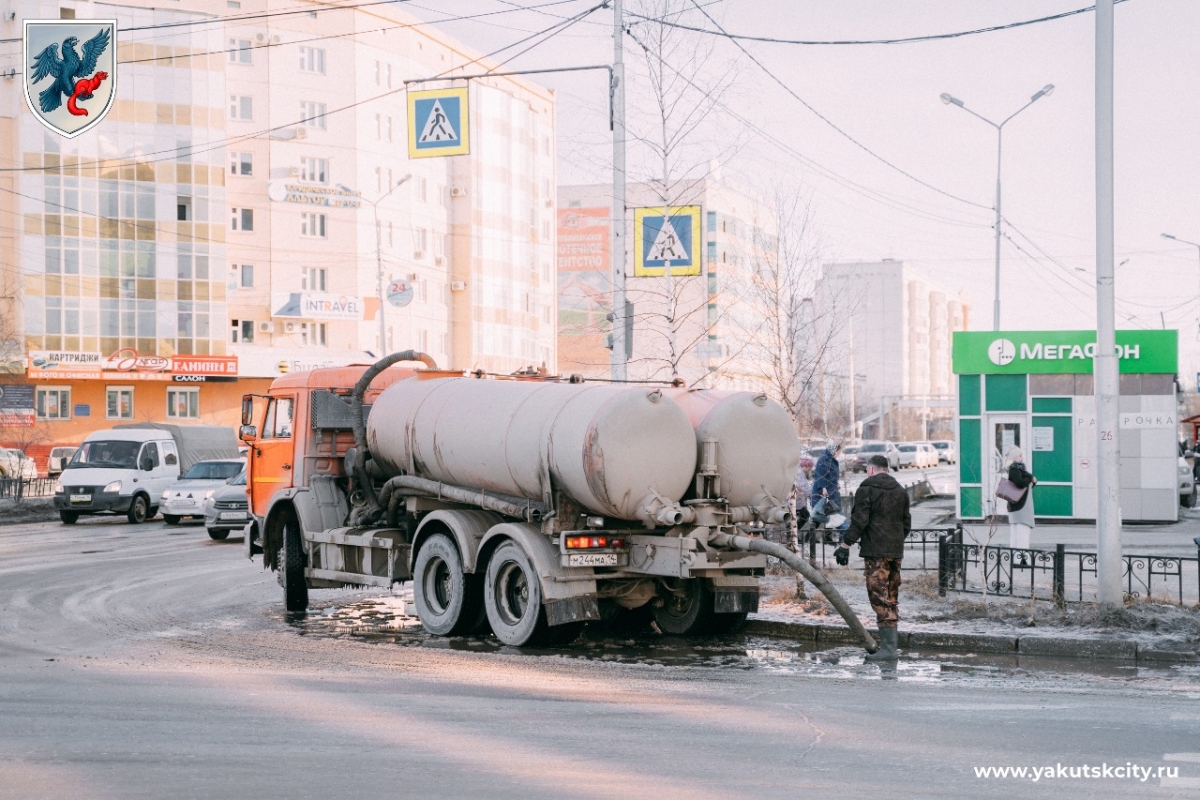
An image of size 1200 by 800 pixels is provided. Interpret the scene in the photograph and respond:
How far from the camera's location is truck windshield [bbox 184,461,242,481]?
104 feet

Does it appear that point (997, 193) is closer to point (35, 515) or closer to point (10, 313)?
point (35, 515)

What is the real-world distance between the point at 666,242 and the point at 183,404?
5236 cm

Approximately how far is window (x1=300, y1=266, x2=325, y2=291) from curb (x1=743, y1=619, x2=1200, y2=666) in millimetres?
59006

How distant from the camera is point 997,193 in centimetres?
4203

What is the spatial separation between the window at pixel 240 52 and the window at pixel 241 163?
4504mm

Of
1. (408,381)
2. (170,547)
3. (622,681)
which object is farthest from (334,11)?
(622,681)

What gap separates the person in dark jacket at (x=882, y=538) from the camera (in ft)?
38.2

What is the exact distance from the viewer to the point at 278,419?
15938mm

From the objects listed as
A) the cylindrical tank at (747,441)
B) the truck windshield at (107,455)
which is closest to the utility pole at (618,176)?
the cylindrical tank at (747,441)

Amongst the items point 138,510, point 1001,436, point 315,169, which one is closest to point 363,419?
point 1001,436

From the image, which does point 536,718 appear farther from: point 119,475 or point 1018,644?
point 119,475

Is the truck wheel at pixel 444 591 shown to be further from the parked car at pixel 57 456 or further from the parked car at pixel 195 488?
the parked car at pixel 57 456

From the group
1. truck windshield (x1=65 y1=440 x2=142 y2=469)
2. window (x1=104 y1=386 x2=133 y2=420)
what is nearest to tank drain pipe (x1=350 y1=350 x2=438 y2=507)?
truck windshield (x1=65 y1=440 x2=142 y2=469)

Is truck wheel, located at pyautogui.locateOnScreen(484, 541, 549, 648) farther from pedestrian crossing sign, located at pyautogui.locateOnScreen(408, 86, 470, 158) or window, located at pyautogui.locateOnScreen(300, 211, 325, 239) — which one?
window, located at pyautogui.locateOnScreen(300, 211, 325, 239)
